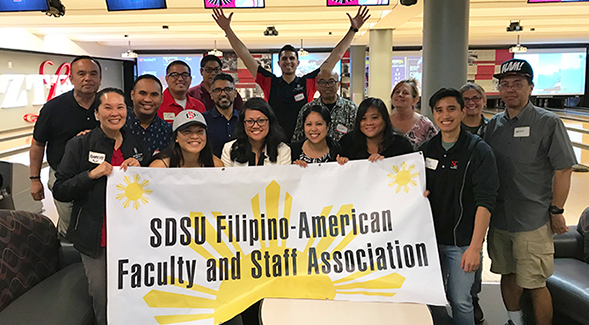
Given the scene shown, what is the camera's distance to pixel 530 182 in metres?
2.29

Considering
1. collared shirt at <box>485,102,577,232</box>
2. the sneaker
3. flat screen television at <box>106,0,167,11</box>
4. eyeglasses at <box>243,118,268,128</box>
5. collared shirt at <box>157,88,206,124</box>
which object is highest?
flat screen television at <box>106,0,167,11</box>

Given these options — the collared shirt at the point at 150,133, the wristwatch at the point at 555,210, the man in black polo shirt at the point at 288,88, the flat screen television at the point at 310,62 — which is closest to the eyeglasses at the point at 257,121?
the collared shirt at the point at 150,133

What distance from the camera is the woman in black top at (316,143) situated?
2459 millimetres

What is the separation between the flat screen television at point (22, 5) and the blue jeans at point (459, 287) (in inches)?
206

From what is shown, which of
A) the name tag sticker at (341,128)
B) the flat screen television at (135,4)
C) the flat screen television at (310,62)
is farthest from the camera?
the flat screen television at (310,62)

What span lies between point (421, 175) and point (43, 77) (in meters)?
13.2

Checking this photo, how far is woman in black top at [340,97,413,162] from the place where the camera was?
2.41 meters

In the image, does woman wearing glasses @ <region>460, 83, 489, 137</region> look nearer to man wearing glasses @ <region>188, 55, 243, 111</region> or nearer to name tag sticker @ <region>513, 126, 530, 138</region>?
name tag sticker @ <region>513, 126, 530, 138</region>

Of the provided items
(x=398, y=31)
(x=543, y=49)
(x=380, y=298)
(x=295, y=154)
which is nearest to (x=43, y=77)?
(x=398, y=31)

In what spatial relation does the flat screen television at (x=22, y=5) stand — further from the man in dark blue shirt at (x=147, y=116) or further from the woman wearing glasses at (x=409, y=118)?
the woman wearing glasses at (x=409, y=118)

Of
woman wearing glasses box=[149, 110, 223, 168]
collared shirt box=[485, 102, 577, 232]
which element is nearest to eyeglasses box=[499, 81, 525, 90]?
collared shirt box=[485, 102, 577, 232]

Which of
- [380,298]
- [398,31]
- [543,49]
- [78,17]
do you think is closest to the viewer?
[380,298]

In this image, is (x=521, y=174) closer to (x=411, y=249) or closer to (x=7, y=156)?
(x=411, y=249)

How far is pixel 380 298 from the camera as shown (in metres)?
2.06
